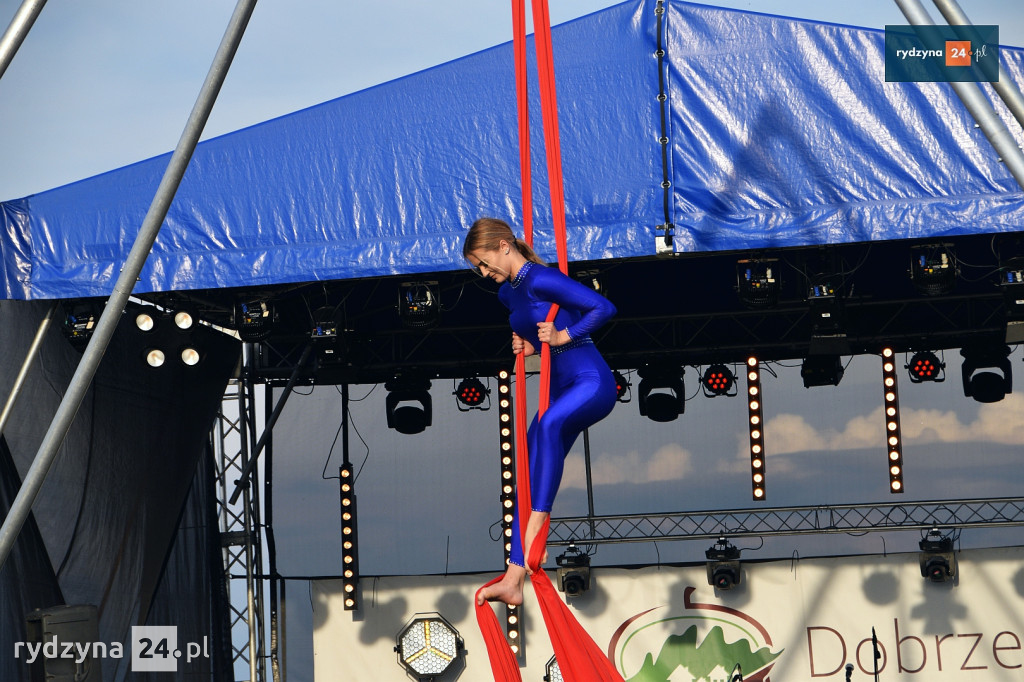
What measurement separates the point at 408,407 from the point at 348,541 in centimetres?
131

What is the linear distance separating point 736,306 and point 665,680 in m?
3.31

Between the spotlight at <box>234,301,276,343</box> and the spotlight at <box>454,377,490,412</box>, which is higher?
the spotlight at <box>234,301,276,343</box>

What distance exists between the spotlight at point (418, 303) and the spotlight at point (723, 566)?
146 inches

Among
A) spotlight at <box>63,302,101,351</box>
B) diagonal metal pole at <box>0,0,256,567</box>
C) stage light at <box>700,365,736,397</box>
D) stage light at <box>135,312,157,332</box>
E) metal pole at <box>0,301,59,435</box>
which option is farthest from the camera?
stage light at <box>700,365,736,397</box>

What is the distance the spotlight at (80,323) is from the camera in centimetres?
733

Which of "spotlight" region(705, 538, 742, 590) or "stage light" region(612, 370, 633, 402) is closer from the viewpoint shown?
"spotlight" region(705, 538, 742, 590)

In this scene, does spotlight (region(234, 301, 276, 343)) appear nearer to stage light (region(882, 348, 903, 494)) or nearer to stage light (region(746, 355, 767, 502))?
stage light (region(746, 355, 767, 502))

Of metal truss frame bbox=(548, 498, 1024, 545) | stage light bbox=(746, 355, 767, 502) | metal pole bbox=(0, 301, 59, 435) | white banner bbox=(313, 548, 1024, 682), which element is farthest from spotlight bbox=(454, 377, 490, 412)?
metal pole bbox=(0, 301, 59, 435)

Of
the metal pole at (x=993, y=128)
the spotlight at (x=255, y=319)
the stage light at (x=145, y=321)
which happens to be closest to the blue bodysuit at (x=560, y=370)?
the metal pole at (x=993, y=128)

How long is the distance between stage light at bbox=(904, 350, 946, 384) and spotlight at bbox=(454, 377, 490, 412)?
373 cm

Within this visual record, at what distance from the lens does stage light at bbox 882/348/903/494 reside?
9.48 metres

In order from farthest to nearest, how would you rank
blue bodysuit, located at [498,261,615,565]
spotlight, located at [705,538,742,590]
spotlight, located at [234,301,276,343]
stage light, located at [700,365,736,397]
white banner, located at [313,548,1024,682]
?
stage light, located at [700,365,736,397] < spotlight, located at [705,538,742,590] < white banner, located at [313,548,1024,682] < spotlight, located at [234,301,276,343] < blue bodysuit, located at [498,261,615,565]

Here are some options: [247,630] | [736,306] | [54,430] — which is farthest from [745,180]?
[247,630]

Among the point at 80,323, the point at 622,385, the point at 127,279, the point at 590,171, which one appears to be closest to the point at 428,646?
the point at 622,385
